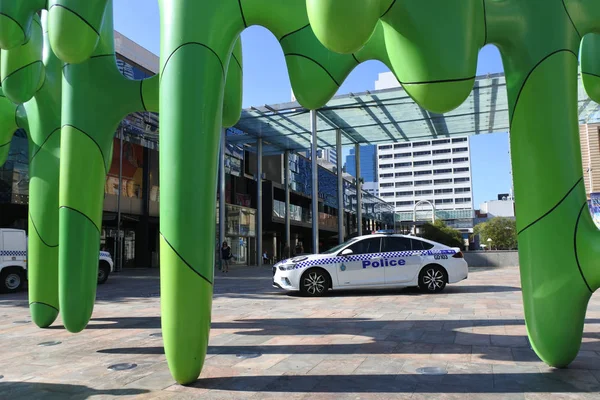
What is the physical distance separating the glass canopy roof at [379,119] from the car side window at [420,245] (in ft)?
33.2

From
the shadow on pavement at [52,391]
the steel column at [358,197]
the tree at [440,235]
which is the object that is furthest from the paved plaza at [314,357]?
the tree at [440,235]

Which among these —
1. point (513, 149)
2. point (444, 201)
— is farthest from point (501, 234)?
point (444, 201)

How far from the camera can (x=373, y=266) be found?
38.8 feet

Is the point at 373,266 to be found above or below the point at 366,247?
below

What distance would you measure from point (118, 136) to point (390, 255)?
18.3 meters

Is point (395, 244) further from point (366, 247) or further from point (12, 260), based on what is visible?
point (12, 260)

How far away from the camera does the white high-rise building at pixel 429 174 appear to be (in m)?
140

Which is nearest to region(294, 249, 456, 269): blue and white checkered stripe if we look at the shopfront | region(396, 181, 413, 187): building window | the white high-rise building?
the shopfront

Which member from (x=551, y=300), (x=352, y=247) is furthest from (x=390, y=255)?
(x=551, y=300)

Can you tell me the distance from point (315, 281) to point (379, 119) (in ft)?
51.5

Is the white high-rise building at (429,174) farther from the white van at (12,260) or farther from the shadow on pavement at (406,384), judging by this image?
the shadow on pavement at (406,384)

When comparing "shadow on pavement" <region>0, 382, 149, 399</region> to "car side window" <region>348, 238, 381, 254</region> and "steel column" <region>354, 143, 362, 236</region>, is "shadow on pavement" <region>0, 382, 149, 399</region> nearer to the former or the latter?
"car side window" <region>348, 238, 381, 254</region>

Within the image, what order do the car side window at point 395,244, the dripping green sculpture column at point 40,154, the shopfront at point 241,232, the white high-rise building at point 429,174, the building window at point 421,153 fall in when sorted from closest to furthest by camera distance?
1. the dripping green sculpture column at point 40,154
2. the car side window at point 395,244
3. the shopfront at point 241,232
4. the white high-rise building at point 429,174
5. the building window at point 421,153

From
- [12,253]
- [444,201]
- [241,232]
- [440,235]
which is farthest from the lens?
[444,201]
